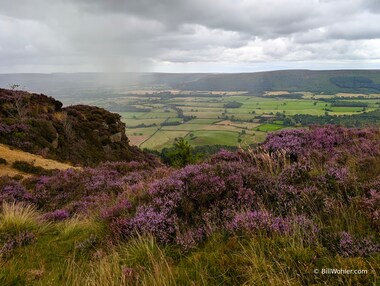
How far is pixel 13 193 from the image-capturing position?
10.9 m

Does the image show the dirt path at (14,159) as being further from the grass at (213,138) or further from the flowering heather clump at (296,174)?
the grass at (213,138)

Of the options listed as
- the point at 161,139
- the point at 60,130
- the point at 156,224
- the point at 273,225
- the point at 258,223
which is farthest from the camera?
the point at 161,139

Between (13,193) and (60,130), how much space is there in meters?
18.5

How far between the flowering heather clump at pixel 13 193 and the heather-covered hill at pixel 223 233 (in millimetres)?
3574

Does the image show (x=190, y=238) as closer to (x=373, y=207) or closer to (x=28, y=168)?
(x=373, y=207)

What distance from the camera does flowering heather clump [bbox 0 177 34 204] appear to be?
407 inches

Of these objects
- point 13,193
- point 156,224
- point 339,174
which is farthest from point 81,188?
point 339,174

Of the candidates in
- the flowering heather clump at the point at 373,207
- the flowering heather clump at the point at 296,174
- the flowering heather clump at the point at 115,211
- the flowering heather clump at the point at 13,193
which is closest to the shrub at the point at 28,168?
the flowering heather clump at the point at 13,193

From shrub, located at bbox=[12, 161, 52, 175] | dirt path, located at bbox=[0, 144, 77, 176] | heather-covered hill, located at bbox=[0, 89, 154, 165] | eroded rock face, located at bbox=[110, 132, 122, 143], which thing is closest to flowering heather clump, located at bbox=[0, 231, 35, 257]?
dirt path, located at bbox=[0, 144, 77, 176]

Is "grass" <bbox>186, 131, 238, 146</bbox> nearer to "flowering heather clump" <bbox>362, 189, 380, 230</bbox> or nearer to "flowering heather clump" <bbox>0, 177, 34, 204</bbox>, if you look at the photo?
"flowering heather clump" <bbox>0, 177, 34, 204</bbox>

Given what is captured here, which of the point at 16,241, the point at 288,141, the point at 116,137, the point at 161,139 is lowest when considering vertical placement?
the point at 161,139

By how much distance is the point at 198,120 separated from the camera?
377 ft

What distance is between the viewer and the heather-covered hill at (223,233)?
3342 mm

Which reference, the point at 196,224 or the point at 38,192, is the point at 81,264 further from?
the point at 38,192
